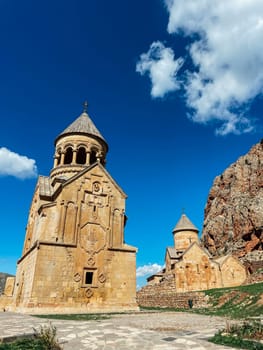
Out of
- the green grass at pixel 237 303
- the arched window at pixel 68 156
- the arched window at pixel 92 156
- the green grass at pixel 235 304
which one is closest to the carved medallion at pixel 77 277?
the green grass at pixel 235 304

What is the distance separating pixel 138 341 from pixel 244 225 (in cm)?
4097

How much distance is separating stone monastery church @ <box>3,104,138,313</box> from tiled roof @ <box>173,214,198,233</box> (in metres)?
21.7

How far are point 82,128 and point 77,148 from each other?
1.63 m

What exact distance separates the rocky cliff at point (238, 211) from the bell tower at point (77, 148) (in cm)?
2641

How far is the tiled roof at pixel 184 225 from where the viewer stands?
119 feet

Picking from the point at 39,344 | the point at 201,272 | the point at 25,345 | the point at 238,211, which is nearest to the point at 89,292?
the point at 25,345

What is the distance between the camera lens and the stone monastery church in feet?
43.0

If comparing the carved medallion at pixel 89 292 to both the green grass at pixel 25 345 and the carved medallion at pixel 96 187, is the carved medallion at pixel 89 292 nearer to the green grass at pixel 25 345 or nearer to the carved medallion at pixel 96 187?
the carved medallion at pixel 96 187

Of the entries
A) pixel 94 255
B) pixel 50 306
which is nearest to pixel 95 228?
pixel 94 255

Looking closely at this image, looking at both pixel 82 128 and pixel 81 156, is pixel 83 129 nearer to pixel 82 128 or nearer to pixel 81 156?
pixel 82 128

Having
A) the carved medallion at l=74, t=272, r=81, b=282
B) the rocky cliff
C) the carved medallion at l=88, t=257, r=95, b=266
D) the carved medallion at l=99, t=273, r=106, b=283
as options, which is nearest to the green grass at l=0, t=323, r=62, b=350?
the carved medallion at l=74, t=272, r=81, b=282

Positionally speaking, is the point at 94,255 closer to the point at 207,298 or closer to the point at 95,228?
the point at 95,228

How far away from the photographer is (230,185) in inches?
2015

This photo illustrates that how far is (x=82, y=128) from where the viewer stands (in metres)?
19.2
